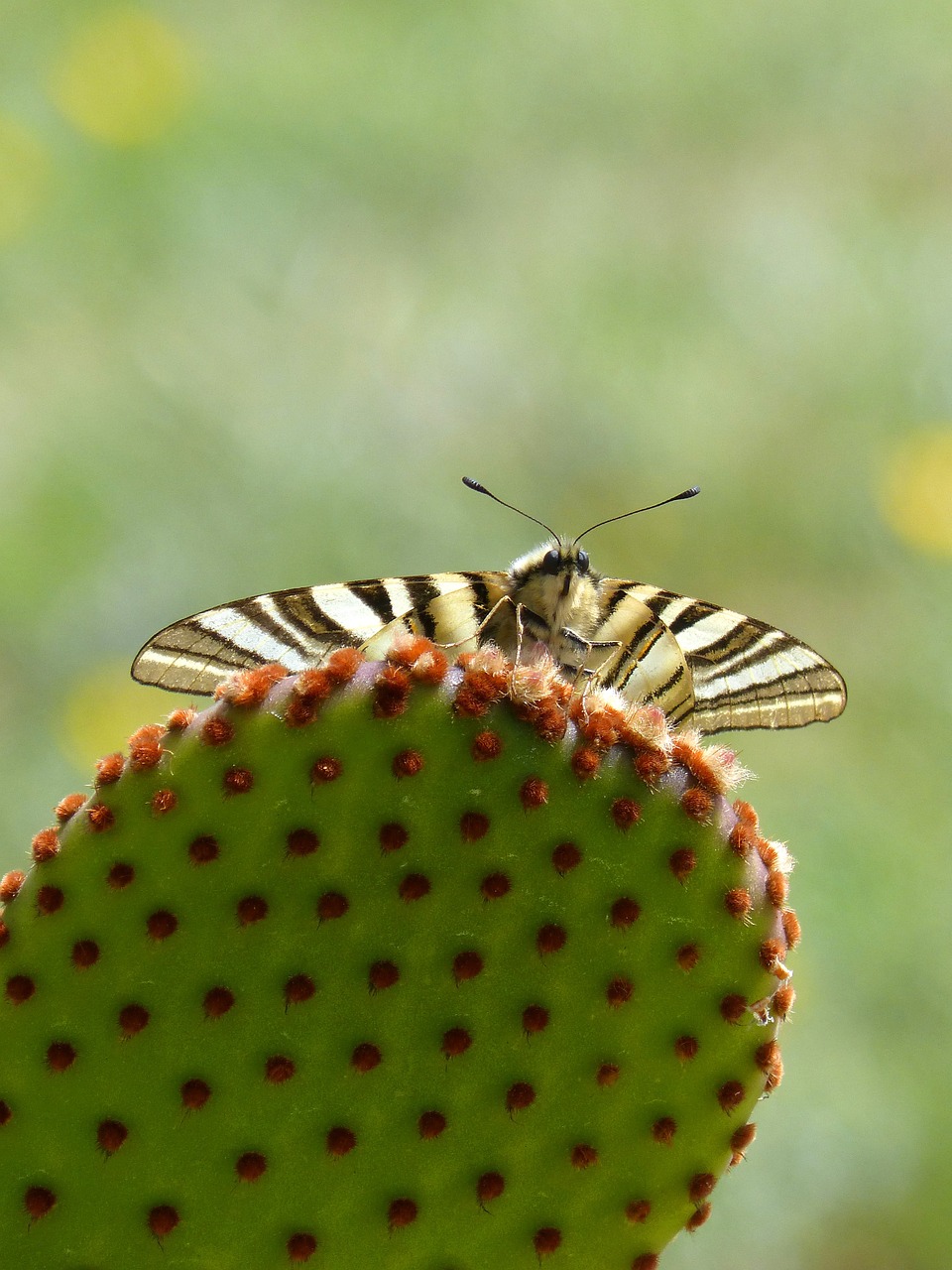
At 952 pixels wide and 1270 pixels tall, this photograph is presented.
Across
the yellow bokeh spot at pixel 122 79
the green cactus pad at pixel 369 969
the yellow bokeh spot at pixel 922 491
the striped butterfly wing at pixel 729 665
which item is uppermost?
the yellow bokeh spot at pixel 122 79

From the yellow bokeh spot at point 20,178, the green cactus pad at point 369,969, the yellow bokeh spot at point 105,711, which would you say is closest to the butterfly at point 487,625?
the green cactus pad at point 369,969

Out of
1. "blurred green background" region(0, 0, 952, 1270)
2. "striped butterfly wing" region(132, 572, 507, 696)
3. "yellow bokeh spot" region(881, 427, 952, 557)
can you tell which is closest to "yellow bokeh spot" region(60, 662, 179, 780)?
"blurred green background" region(0, 0, 952, 1270)

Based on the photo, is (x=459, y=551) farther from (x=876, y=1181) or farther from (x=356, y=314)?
(x=876, y=1181)

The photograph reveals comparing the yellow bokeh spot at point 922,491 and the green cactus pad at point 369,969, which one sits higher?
the yellow bokeh spot at point 922,491

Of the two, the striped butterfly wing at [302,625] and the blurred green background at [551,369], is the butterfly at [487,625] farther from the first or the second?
the blurred green background at [551,369]

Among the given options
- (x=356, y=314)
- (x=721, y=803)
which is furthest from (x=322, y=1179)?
(x=356, y=314)

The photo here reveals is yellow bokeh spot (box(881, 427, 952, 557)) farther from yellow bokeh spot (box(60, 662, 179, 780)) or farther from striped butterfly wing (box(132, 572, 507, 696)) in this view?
striped butterfly wing (box(132, 572, 507, 696))

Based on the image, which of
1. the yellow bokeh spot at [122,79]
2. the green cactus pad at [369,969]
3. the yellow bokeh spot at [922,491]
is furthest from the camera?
the yellow bokeh spot at [122,79]
